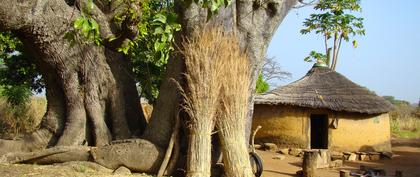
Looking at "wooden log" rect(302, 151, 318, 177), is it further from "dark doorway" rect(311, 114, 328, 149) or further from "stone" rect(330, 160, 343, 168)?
"dark doorway" rect(311, 114, 328, 149)

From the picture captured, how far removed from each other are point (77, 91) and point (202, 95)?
1.93 m

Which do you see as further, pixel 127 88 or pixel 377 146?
pixel 377 146

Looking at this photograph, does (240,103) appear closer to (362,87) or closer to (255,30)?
(255,30)

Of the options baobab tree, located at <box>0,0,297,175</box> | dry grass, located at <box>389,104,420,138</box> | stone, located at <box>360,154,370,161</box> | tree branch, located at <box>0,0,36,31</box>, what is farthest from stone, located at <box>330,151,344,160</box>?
tree branch, located at <box>0,0,36,31</box>

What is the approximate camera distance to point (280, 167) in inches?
402

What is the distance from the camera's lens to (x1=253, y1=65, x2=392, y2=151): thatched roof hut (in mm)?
12875

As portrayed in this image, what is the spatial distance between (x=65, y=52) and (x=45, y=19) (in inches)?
23.9

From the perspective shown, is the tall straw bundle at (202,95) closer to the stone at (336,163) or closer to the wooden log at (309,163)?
the wooden log at (309,163)

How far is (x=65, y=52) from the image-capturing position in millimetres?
6734

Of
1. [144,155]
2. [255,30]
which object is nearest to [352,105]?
[255,30]

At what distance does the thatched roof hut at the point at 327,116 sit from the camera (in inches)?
507

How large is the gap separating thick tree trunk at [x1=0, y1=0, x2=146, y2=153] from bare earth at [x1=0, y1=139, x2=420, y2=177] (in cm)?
57

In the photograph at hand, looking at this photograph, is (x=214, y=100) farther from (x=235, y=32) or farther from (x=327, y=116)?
(x=327, y=116)

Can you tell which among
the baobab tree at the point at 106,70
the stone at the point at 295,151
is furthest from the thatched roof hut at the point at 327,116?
the baobab tree at the point at 106,70
